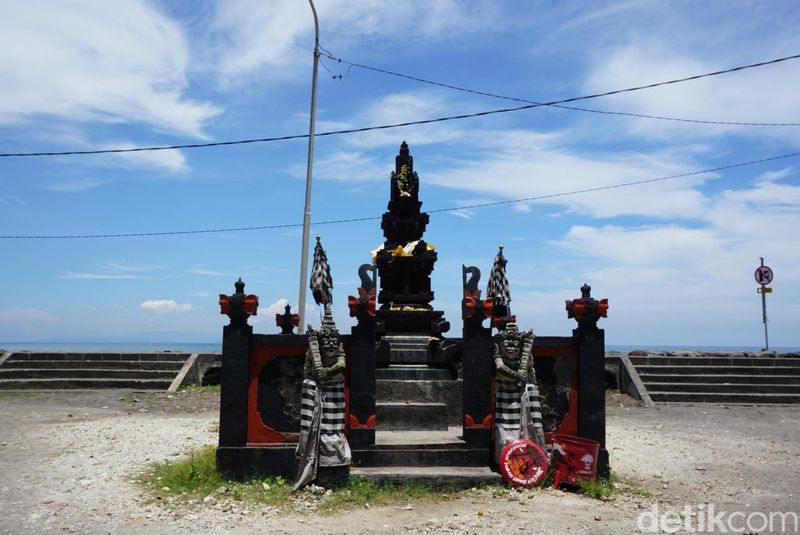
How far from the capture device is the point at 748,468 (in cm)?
1096

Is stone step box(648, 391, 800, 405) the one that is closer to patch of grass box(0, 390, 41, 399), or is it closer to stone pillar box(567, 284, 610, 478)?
stone pillar box(567, 284, 610, 478)

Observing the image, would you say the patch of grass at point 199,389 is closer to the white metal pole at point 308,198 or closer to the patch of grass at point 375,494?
the white metal pole at point 308,198

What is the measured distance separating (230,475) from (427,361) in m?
5.54

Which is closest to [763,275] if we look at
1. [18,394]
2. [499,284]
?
[499,284]

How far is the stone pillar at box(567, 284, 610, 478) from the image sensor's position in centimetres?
1012

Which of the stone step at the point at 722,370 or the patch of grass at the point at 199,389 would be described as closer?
the patch of grass at the point at 199,389

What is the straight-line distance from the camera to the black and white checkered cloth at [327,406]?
9164 mm

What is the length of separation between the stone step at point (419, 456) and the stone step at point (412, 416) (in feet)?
7.29

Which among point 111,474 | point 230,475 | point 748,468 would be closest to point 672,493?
point 748,468

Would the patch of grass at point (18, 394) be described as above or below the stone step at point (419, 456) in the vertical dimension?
below

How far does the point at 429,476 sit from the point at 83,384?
1571 cm

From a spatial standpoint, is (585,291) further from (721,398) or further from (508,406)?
(721,398)

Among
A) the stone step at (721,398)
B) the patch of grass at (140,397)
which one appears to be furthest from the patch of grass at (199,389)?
the stone step at (721,398)

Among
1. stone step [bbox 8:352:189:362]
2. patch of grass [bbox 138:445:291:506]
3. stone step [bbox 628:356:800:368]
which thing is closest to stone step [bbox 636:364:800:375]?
stone step [bbox 628:356:800:368]
